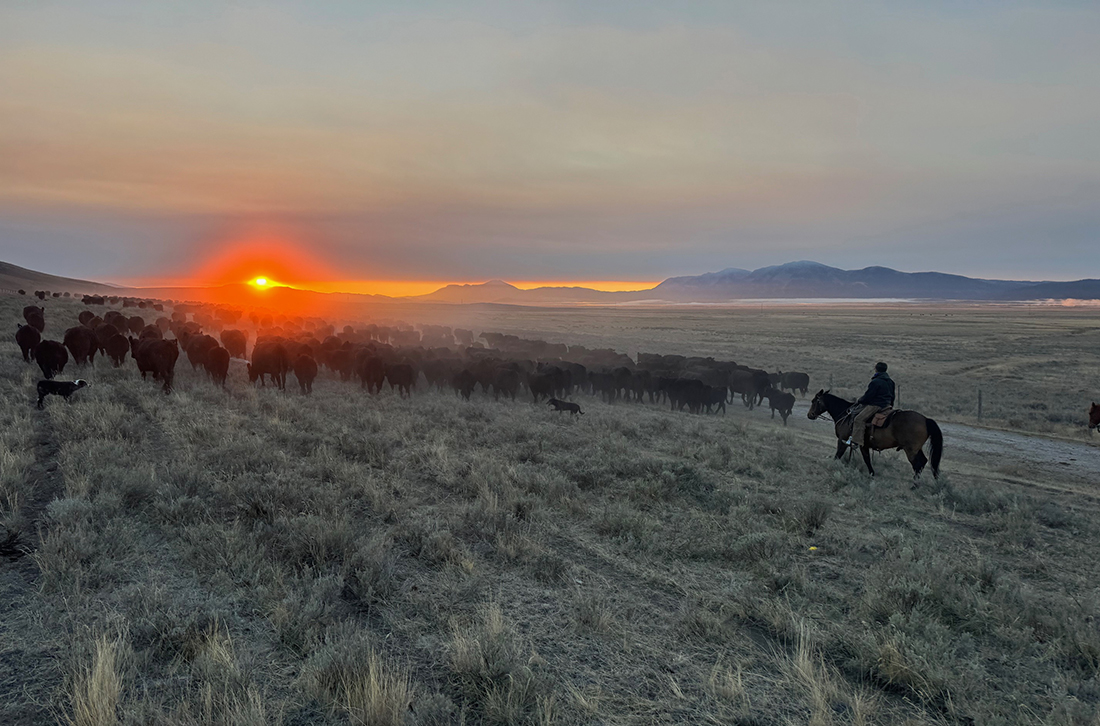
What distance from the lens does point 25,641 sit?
4.14 metres

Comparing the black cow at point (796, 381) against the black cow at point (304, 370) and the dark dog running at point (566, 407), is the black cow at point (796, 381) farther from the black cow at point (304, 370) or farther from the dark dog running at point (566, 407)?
the black cow at point (304, 370)

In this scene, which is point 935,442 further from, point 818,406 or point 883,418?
point 818,406

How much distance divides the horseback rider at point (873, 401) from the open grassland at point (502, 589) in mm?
1396

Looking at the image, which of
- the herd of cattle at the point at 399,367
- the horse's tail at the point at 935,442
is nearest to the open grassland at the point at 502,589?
the horse's tail at the point at 935,442

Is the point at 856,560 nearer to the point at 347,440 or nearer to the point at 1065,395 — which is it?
the point at 347,440

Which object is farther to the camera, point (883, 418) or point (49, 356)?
point (49, 356)

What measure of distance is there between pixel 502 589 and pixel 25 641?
12.9 feet

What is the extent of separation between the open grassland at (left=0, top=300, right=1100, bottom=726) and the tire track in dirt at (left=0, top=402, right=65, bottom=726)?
0.02 meters

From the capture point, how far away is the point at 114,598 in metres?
4.80

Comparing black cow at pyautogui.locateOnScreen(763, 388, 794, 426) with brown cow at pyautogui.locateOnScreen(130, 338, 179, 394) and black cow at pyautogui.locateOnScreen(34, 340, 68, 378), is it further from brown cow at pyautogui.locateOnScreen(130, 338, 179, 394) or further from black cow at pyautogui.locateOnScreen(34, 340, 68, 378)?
black cow at pyautogui.locateOnScreen(34, 340, 68, 378)

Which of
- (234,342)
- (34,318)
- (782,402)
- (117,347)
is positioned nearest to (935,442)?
(782,402)

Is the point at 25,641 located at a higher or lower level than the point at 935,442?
lower

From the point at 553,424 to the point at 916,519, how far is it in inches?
353

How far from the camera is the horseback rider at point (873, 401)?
11.6 meters
